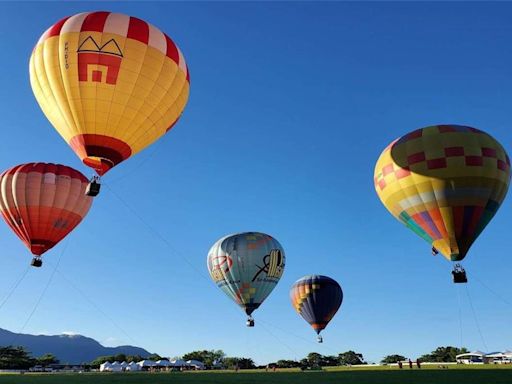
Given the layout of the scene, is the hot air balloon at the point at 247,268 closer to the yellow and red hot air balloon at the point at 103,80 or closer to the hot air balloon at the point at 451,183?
the hot air balloon at the point at 451,183

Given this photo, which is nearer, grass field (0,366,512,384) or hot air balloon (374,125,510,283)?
grass field (0,366,512,384)

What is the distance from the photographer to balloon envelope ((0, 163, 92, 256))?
39.2 metres

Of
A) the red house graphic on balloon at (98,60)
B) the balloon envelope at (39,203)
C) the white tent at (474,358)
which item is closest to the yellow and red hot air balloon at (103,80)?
the red house graphic on balloon at (98,60)

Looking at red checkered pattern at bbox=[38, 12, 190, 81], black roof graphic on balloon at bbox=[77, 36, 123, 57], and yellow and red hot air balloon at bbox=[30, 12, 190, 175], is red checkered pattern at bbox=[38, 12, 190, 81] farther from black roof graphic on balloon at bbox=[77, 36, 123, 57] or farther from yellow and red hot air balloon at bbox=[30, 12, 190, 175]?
black roof graphic on balloon at bbox=[77, 36, 123, 57]

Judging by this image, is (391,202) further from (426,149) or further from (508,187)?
(508,187)

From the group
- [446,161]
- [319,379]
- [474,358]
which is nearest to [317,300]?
[446,161]

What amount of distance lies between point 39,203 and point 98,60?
17.5 meters

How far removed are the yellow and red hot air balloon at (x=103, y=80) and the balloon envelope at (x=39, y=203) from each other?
12.2 m

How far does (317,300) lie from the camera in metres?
61.8

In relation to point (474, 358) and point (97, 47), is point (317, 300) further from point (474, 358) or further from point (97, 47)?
point (474, 358)

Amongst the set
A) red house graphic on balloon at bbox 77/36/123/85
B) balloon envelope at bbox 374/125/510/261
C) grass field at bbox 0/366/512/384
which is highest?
red house graphic on balloon at bbox 77/36/123/85

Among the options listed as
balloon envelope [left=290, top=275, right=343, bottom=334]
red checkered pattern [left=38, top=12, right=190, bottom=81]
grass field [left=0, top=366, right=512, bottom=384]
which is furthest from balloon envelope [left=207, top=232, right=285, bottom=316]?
red checkered pattern [left=38, top=12, right=190, bottom=81]

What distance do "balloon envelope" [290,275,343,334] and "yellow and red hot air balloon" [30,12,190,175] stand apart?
128 feet

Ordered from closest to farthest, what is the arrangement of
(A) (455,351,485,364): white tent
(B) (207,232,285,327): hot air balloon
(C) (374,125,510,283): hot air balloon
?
(C) (374,125,510,283): hot air balloon
(B) (207,232,285,327): hot air balloon
(A) (455,351,485,364): white tent
